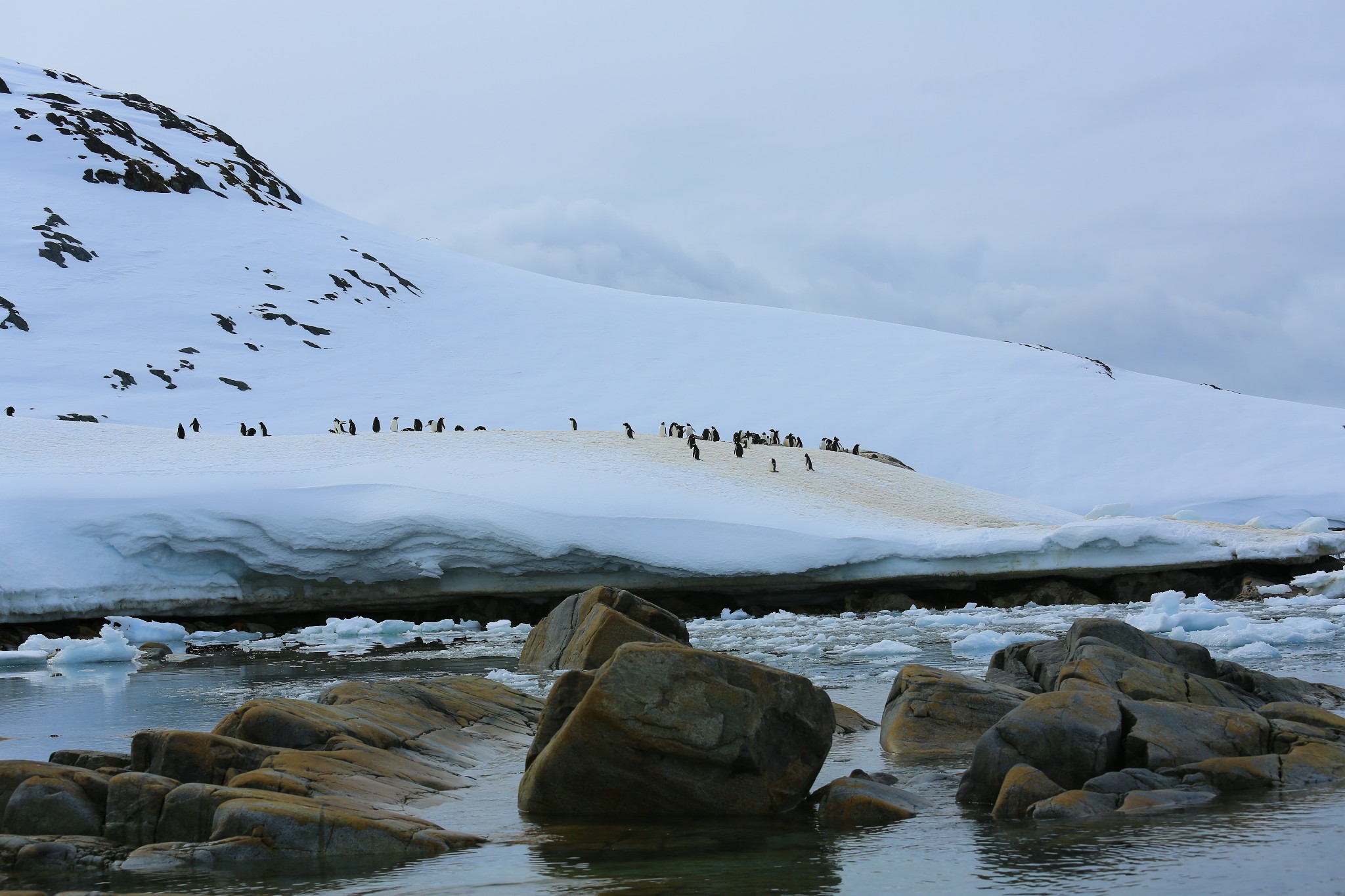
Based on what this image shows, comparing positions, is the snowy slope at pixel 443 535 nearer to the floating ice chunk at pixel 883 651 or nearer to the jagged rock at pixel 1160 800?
the floating ice chunk at pixel 883 651

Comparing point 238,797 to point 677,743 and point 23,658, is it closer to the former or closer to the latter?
point 677,743

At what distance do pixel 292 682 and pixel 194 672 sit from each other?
7.60ft

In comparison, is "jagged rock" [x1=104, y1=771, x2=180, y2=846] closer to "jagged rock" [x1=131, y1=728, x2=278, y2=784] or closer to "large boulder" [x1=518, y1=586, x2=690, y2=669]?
"jagged rock" [x1=131, y1=728, x2=278, y2=784]

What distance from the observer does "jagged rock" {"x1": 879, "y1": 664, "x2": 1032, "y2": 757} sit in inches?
357

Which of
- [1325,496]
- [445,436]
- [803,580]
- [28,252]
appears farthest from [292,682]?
[28,252]

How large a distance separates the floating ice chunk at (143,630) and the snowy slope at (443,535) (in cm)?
38

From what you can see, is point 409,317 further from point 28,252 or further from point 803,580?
point 803,580

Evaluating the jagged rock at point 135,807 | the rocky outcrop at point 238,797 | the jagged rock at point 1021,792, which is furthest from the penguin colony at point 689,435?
the jagged rock at point 135,807

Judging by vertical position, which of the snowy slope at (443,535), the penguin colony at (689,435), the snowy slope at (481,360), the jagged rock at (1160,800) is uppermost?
the snowy slope at (481,360)

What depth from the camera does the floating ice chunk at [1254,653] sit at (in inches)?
536

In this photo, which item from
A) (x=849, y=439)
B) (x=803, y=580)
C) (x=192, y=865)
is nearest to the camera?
(x=192, y=865)

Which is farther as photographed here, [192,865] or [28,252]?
[28,252]

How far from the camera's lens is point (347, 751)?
323 inches

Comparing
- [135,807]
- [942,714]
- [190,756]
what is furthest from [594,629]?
[135,807]
